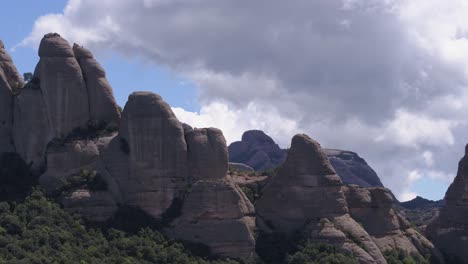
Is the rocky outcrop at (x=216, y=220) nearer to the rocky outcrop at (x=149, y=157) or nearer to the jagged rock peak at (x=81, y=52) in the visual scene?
the rocky outcrop at (x=149, y=157)

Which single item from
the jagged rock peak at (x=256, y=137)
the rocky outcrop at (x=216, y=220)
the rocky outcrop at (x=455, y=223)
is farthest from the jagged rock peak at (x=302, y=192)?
the jagged rock peak at (x=256, y=137)

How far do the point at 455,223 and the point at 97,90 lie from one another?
33565 mm

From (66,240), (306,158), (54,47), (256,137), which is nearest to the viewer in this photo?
(66,240)

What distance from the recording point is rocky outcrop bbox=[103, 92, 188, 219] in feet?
296

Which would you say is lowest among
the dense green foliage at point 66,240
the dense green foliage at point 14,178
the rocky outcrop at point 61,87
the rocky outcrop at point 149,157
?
the dense green foliage at point 66,240

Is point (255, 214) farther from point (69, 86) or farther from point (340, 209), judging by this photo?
point (69, 86)

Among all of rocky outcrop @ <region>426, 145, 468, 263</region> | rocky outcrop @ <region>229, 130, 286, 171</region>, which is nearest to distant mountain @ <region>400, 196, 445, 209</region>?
rocky outcrop @ <region>229, 130, 286, 171</region>

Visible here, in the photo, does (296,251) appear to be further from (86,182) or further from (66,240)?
(66,240)

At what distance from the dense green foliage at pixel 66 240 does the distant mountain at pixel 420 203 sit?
105 metres

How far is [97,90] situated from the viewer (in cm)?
9450

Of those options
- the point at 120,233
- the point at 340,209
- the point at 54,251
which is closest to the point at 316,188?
the point at 340,209

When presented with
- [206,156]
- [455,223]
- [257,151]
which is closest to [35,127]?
[206,156]

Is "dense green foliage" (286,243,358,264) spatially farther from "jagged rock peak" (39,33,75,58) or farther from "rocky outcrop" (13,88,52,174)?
"jagged rock peak" (39,33,75,58)

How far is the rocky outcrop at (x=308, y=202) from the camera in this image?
9338cm
